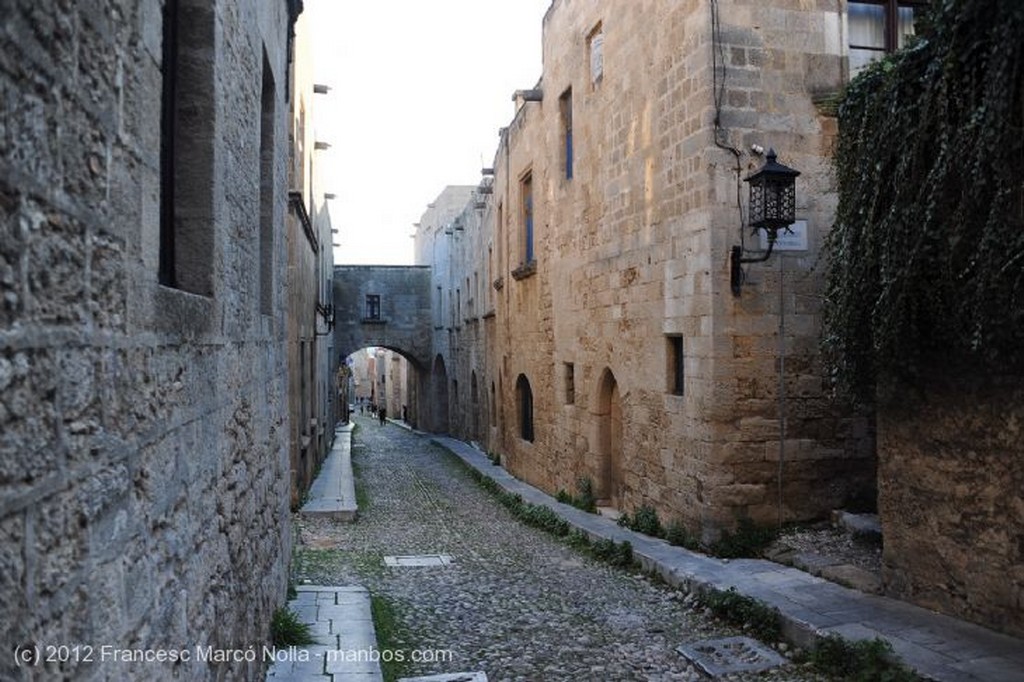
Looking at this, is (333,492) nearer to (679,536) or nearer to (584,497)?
(584,497)

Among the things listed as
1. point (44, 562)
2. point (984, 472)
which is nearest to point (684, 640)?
point (984, 472)

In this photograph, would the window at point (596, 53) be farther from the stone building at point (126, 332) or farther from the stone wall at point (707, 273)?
the stone building at point (126, 332)

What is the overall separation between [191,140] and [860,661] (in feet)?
15.7

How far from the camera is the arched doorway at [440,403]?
30453mm

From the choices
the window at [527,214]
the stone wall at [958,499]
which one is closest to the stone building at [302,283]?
the window at [527,214]

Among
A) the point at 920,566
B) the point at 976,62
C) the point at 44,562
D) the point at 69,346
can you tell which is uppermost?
the point at 976,62

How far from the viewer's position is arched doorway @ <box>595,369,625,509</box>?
11281 mm

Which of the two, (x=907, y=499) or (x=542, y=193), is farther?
(x=542, y=193)

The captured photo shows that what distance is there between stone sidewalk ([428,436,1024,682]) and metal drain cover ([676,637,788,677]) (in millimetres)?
250

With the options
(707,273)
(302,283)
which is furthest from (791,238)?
(302,283)

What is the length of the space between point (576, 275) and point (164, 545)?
9968 mm

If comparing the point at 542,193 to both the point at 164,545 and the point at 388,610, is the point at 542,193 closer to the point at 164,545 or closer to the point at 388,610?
the point at 388,610

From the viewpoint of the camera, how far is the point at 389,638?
21.5 feet

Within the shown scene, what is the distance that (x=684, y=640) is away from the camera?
6.47m
